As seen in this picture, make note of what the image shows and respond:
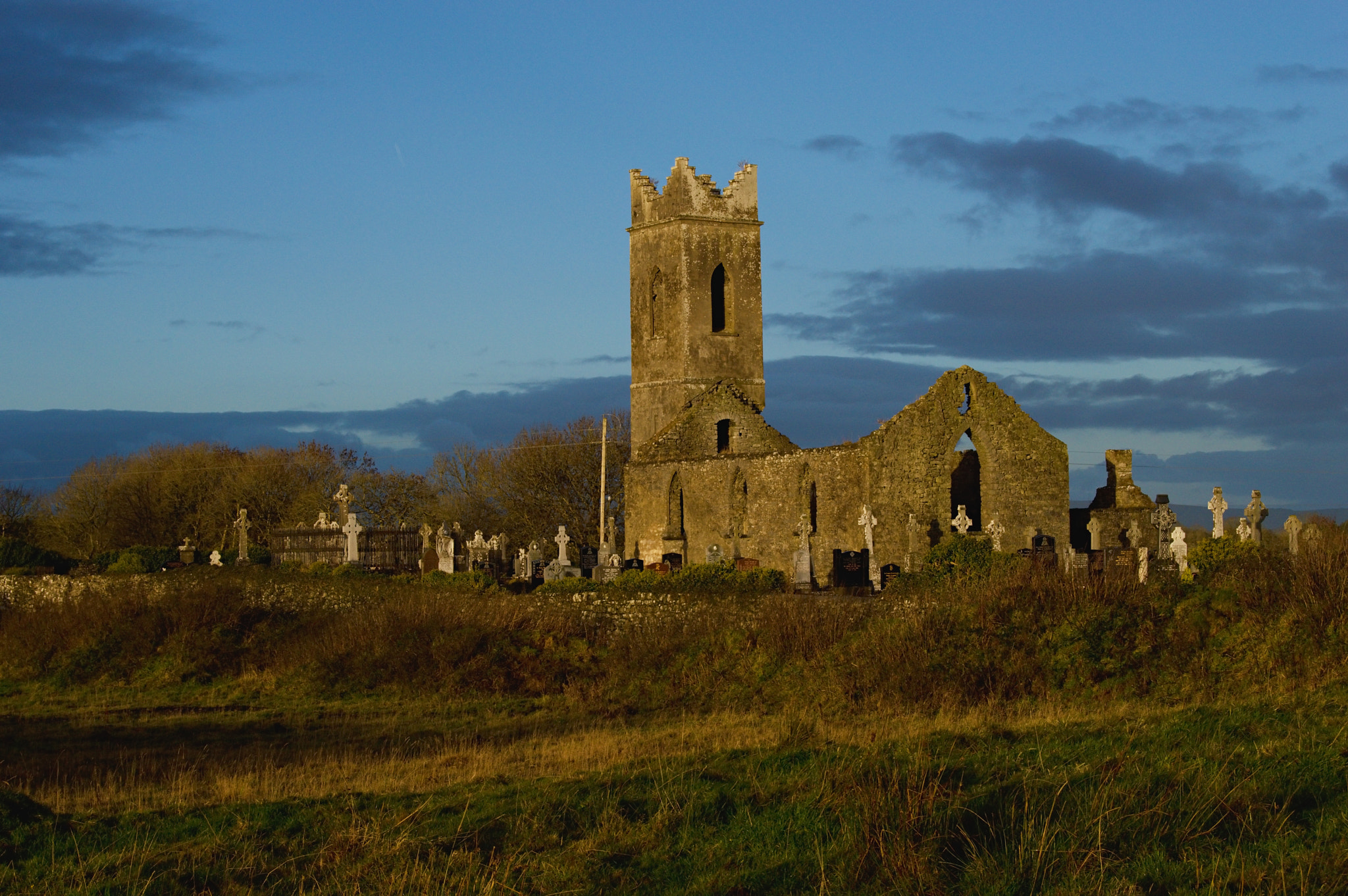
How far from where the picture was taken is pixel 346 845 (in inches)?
403

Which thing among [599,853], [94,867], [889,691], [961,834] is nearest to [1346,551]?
[889,691]

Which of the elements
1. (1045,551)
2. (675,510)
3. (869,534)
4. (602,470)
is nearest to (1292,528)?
(1045,551)

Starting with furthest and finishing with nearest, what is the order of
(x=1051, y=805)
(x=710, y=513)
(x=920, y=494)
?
(x=710, y=513) → (x=920, y=494) → (x=1051, y=805)

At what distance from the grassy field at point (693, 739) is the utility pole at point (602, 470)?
16.2 meters

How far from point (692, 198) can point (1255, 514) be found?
72.5 ft

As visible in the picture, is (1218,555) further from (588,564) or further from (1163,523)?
(588,564)

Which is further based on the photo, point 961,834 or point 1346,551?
point 1346,551

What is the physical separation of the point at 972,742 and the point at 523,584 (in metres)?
15.9

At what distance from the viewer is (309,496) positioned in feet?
204

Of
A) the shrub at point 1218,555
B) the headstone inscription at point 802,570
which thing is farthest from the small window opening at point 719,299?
the shrub at point 1218,555

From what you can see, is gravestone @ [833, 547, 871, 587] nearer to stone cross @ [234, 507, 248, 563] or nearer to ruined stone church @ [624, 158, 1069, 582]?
ruined stone church @ [624, 158, 1069, 582]

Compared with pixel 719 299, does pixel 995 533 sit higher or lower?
lower

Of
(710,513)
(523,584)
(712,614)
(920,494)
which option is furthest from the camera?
(710,513)

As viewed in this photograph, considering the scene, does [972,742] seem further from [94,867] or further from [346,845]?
[94,867]
